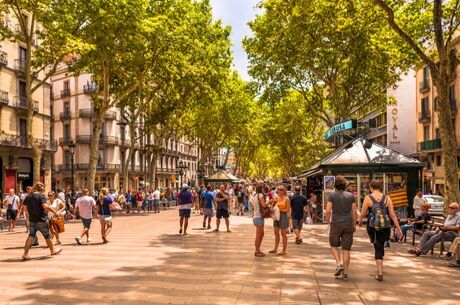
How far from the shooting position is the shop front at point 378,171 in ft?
60.2

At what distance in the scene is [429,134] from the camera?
146 feet

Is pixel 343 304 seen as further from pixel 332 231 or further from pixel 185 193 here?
pixel 185 193

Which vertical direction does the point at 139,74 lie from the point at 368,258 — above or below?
above

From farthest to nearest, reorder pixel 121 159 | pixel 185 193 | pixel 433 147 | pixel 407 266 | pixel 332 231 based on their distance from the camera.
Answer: pixel 121 159, pixel 433 147, pixel 185 193, pixel 407 266, pixel 332 231

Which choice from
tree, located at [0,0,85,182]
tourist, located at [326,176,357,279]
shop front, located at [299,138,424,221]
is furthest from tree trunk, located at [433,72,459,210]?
tree, located at [0,0,85,182]

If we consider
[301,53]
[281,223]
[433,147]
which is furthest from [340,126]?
[433,147]

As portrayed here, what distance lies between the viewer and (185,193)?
15.6 m

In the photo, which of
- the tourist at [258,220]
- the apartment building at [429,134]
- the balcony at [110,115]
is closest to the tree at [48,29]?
the tourist at [258,220]

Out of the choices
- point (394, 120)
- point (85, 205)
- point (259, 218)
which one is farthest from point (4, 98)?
point (394, 120)

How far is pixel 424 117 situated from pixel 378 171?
28655 mm

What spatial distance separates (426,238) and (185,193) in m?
7.37

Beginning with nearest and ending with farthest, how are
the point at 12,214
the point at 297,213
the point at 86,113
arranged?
1. the point at 297,213
2. the point at 12,214
3. the point at 86,113

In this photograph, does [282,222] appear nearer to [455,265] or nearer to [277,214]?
[277,214]

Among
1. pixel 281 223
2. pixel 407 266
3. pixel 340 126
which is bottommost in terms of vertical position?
pixel 407 266
